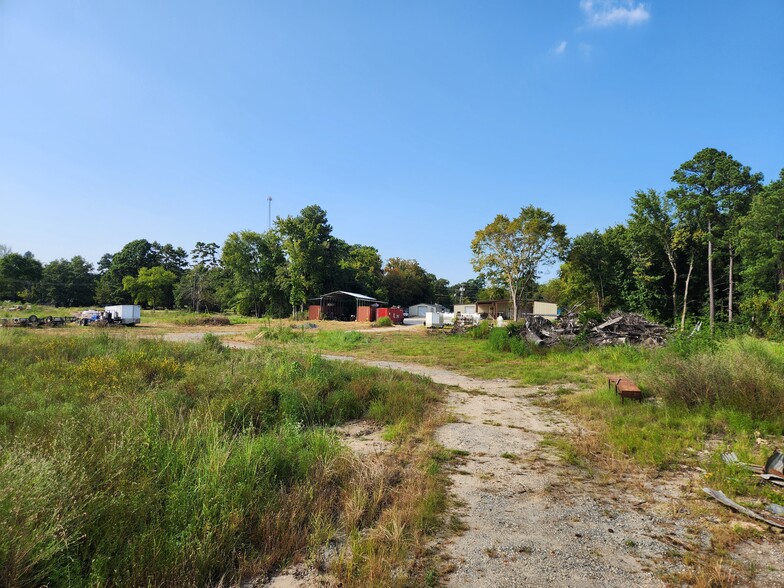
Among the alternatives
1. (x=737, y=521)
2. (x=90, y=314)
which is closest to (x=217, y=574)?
(x=737, y=521)

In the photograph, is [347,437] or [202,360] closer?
[347,437]

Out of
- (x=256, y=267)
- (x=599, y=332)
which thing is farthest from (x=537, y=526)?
(x=256, y=267)

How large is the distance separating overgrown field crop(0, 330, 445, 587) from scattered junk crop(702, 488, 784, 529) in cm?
286

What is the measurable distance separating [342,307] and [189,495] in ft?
148

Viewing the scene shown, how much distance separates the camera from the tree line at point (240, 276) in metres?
48.0

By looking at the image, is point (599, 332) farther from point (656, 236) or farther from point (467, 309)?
point (467, 309)

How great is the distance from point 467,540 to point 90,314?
4037 cm

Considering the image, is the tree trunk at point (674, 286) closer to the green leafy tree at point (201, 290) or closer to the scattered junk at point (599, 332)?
the scattered junk at point (599, 332)

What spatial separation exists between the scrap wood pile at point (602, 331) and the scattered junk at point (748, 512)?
13.4 m

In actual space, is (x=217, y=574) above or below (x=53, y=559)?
below

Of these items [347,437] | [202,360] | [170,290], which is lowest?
[347,437]

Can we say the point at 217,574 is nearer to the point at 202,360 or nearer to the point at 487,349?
the point at 202,360

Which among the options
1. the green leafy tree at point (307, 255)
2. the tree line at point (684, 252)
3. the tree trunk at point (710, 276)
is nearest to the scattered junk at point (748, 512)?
the tree line at point (684, 252)

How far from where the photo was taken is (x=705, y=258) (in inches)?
1302
